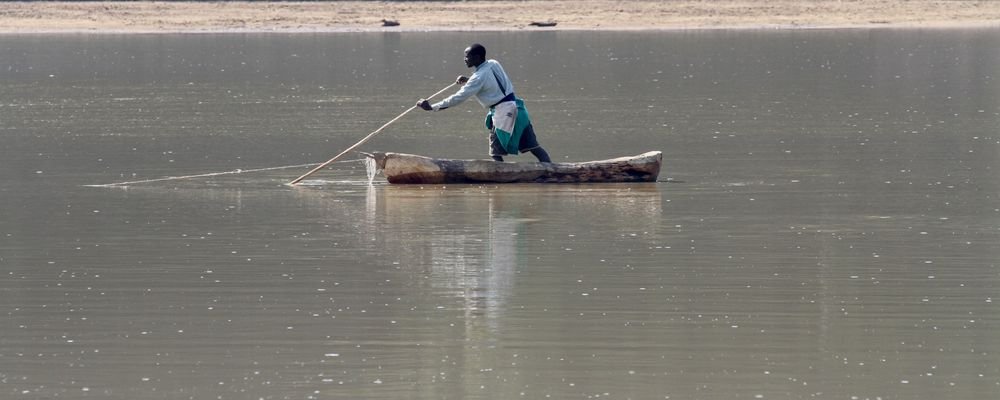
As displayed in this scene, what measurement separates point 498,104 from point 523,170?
0.70m

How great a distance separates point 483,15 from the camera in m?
48.2

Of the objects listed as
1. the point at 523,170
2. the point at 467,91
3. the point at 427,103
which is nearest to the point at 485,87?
the point at 467,91

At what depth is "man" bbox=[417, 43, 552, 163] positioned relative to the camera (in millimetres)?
16281

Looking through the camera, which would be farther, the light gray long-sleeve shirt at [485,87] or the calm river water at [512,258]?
the light gray long-sleeve shirt at [485,87]

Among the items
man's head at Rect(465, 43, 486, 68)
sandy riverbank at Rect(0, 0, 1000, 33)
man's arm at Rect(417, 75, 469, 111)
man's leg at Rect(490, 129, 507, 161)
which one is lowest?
man's leg at Rect(490, 129, 507, 161)

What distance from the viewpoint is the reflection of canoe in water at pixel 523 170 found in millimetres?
16156

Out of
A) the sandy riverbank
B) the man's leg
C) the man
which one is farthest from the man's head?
the sandy riverbank

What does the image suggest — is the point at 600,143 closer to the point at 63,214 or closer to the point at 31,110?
the point at 63,214

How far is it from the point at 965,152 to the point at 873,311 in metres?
8.54

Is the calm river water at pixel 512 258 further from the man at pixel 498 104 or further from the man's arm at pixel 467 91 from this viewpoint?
the man's arm at pixel 467 91

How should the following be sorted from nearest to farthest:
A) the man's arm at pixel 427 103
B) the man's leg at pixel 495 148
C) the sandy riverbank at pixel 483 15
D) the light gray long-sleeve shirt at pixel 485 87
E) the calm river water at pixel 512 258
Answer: the calm river water at pixel 512 258 → the man's arm at pixel 427 103 → the light gray long-sleeve shirt at pixel 485 87 → the man's leg at pixel 495 148 → the sandy riverbank at pixel 483 15

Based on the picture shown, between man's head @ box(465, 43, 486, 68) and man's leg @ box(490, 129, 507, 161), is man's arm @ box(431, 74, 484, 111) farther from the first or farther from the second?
man's leg @ box(490, 129, 507, 161)

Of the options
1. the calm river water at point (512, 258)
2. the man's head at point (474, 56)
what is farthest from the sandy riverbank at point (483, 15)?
the man's head at point (474, 56)

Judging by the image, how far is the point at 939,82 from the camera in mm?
29047
